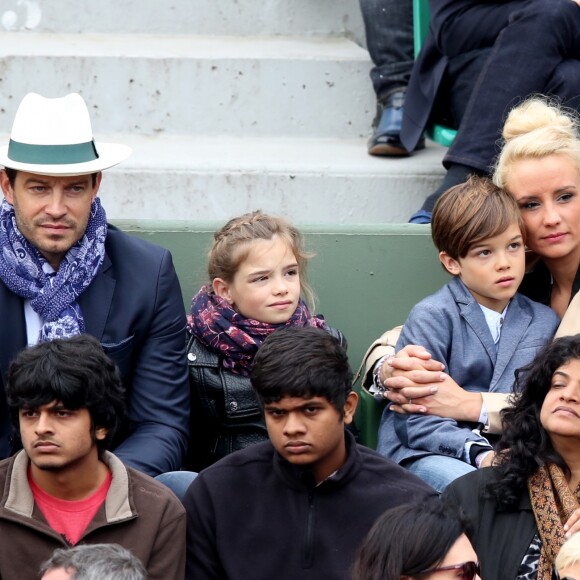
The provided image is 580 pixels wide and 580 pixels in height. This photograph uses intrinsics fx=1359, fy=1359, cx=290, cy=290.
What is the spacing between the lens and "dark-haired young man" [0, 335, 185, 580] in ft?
10.0

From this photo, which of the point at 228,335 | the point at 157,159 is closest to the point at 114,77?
the point at 157,159

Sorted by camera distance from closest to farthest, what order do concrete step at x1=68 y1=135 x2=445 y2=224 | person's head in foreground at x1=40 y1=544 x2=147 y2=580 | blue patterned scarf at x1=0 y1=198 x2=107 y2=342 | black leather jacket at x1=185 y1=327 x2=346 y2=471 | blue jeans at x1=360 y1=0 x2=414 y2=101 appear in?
person's head in foreground at x1=40 y1=544 x2=147 y2=580 → blue patterned scarf at x1=0 y1=198 x2=107 y2=342 → black leather jacket at x1=185 y1=327 x2=346 y2=471 → concrete step at x1=68 y1=135 x2=445 y2=224 → blue jeans at x1=360 y1=0 x2=414 y2=101

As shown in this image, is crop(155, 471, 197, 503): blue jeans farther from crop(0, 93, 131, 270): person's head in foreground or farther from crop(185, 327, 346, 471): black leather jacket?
crop(0, 93, 131, 270): person's head in foreground

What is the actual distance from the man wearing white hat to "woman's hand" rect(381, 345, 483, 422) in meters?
0.60

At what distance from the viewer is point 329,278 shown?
4387 mm

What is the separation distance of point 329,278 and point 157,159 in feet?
3.57

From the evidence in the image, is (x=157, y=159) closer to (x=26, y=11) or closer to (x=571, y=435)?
(x=26, y=11)

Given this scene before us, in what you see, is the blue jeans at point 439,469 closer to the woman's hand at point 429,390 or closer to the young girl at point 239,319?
Answer: the woman's hand at point 429,390

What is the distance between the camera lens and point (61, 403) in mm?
3098

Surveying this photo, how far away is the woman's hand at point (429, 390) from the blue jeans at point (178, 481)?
24.4 inches

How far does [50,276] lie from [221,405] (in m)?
0.59

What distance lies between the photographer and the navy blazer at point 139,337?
363cm

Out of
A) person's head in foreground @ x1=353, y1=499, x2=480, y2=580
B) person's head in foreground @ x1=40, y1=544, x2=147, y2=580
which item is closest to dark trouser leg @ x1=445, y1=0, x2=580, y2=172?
person's head in foreground @ x1=353, y1=499, x2=480, y2=580

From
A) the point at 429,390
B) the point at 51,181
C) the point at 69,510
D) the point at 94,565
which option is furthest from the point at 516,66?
the point at 94,565
